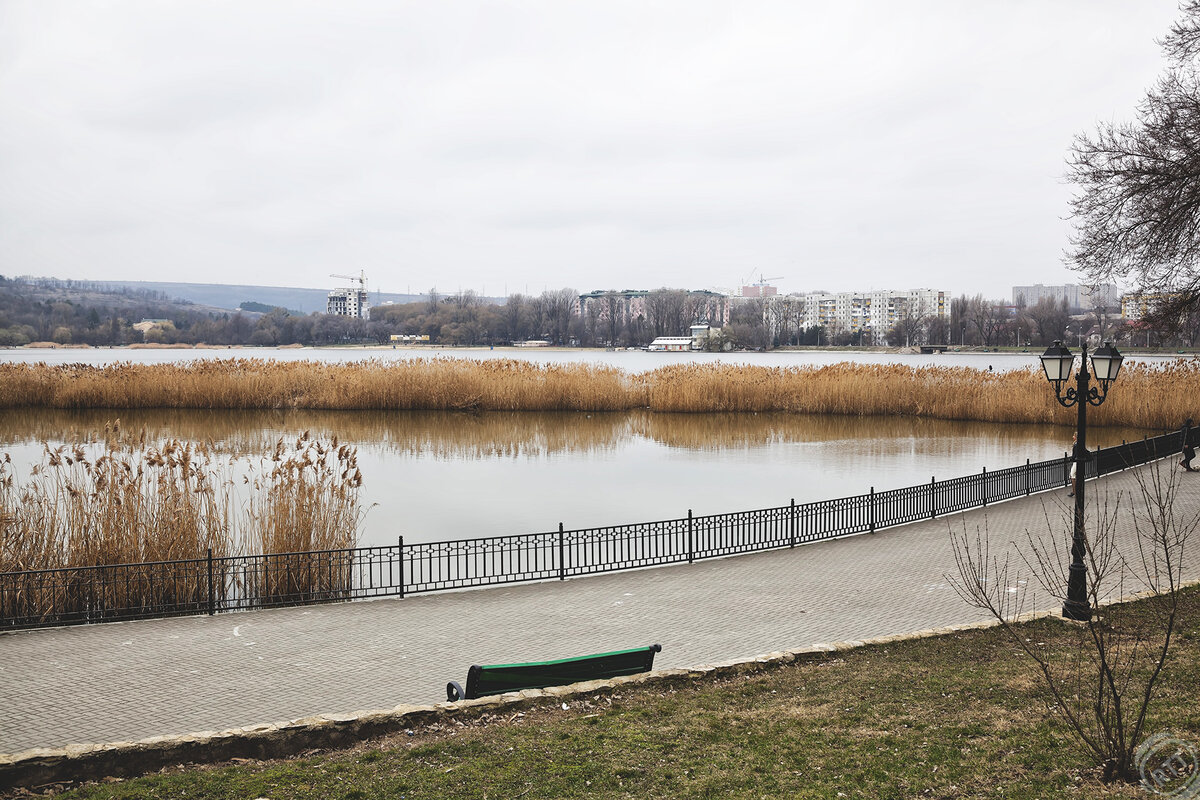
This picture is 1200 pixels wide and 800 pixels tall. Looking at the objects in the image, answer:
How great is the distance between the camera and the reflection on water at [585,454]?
21.3 m

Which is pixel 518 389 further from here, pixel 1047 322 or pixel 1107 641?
pixel 1047 322

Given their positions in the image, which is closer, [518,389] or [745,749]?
[745,749]

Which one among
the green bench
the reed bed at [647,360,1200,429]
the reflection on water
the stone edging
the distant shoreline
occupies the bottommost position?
the reflection on water

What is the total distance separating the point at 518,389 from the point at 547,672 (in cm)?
3735

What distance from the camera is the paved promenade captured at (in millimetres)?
8852

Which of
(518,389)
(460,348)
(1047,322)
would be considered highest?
(1047,322)

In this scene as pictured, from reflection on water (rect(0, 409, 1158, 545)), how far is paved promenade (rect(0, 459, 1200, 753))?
528 cm

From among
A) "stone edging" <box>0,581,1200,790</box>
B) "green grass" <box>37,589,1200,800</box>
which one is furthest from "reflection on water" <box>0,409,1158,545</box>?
"green grass" <box>37,589,1200,800</box>

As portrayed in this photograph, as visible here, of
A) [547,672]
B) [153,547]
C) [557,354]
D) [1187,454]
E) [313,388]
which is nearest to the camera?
[547,672]

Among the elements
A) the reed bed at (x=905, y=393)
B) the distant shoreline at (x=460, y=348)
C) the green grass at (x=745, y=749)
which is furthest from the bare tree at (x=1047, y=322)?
the green grass at (x=745, y=749)

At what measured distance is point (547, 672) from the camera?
816cm

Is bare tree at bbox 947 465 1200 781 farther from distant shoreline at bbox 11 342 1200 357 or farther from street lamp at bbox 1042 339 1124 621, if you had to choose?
distant shoreline at bbox 11 342 1200 357

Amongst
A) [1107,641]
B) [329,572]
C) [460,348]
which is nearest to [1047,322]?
[460,348]

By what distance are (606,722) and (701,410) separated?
37765mm
